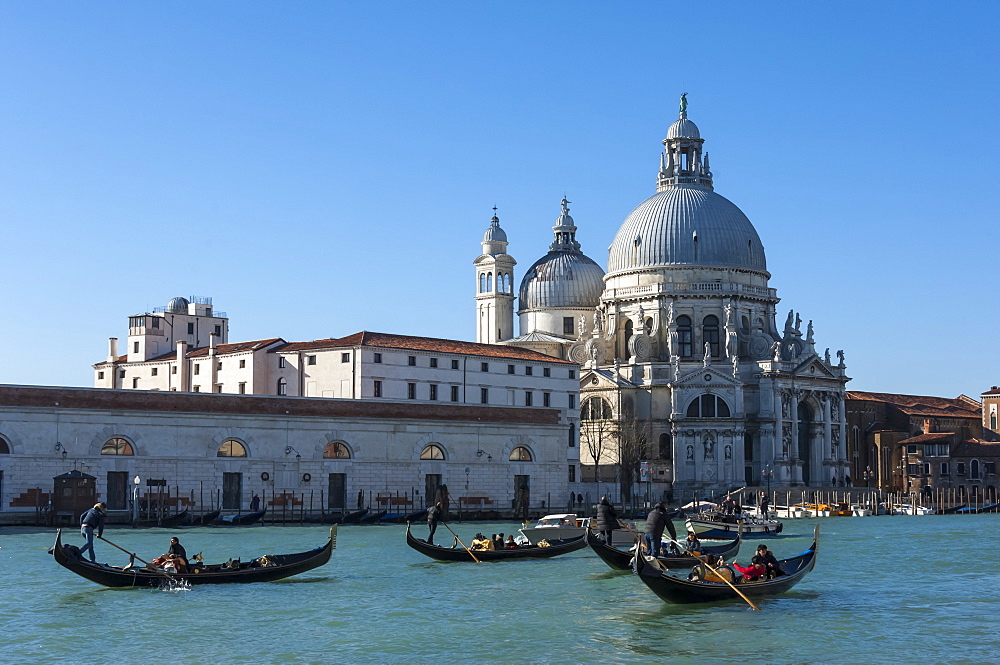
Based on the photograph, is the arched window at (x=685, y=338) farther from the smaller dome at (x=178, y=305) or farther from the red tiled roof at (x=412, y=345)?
the smaller dome at (x=178, y=305)

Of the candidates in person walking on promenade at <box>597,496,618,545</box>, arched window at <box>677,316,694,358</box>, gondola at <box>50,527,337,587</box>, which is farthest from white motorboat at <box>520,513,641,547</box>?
arched window at <box>677,316,694,358</box>

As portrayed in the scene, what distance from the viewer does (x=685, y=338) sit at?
82.2m

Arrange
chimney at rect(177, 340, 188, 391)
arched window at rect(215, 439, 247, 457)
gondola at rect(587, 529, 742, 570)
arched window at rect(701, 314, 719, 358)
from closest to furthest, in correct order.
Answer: gondola at rect(587, 529, 742, 570) < arched window at rect(215, 439, 247, 457) < chimney at rect(177, 340, 188, 391) < arched window at rect(701, 314, 719, 358)

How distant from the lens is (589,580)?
31000 mm

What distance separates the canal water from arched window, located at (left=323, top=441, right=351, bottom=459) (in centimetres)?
1708

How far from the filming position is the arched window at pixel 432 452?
56.4 meters

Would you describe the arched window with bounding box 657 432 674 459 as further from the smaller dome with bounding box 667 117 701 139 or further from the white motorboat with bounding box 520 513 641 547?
→ the white motorboat with bounding box 520 513 641 547

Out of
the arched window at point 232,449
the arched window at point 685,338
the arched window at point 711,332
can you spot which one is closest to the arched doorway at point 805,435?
the arched window at point 711,332

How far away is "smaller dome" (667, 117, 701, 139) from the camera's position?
8750cm

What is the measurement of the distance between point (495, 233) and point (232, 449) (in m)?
41.2

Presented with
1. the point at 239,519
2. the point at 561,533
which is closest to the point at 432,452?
the point at 239,519

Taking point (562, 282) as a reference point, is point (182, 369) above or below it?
below

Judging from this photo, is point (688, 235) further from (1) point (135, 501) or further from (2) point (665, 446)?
(1) point (135, 501)

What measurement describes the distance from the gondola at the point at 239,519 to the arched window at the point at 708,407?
1330 inches
